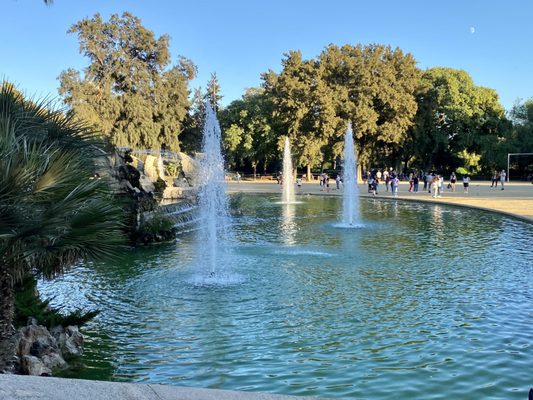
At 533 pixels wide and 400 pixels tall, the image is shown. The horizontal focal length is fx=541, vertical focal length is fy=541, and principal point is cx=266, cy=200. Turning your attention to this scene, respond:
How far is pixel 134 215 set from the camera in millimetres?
14539

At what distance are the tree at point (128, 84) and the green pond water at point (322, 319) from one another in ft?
134

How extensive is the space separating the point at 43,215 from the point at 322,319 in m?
4.55

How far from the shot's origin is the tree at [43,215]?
12.3 ft

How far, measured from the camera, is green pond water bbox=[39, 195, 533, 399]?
549 cm

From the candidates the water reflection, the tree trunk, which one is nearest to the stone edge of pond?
the water reflection

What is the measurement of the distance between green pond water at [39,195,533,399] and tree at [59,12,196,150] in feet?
134

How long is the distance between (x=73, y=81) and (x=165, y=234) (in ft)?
132

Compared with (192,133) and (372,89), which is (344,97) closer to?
(372,89)

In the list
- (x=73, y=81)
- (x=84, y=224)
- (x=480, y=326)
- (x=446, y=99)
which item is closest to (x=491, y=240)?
(x=480, y=326)

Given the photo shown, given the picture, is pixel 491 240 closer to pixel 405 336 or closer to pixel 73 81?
pixel 405 336

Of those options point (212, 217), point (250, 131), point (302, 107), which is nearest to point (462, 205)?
point (212, 217)

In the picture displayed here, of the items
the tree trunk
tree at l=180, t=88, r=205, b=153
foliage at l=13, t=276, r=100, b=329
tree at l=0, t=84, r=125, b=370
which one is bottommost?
foliage at l=13, t=276, r=100, b=329

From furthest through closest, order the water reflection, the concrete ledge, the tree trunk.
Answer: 1. the water reflection
2. the tree trunk
3. the concrete ledge

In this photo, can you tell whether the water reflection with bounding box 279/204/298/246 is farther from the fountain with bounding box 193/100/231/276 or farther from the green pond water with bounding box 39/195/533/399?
the fountain with bounding box 193/100/231/276
